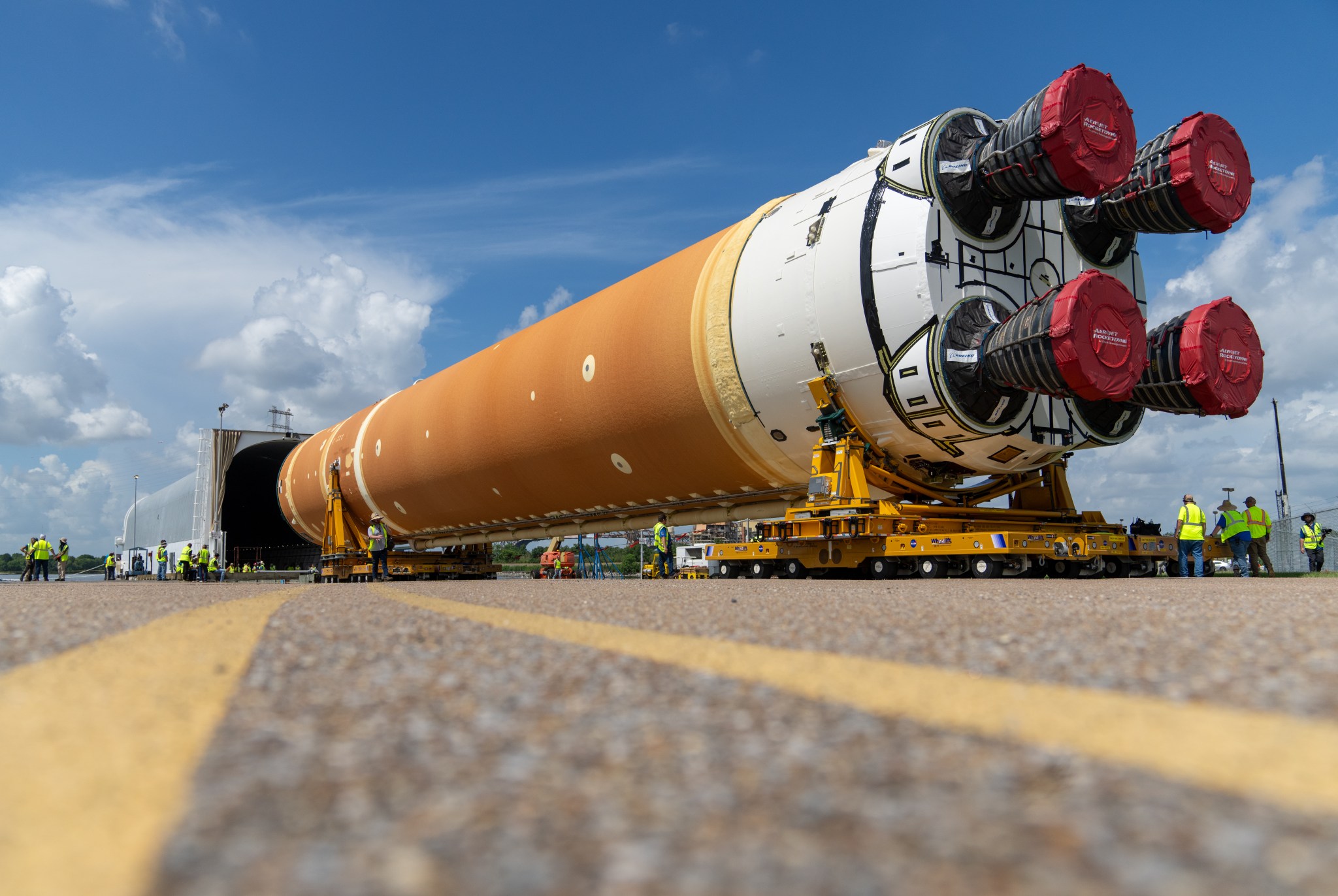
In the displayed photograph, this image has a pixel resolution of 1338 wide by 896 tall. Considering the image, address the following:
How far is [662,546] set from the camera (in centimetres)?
1338

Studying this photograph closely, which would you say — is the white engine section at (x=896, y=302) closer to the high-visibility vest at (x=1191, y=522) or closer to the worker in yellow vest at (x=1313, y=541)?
the high-visibility vest at (x=1191, y=522)

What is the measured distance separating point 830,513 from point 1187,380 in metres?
3.83

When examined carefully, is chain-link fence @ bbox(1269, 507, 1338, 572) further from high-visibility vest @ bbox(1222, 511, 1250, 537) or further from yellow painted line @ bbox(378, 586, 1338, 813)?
yellow painted line @ bbox(378, 586, 1338, 813)

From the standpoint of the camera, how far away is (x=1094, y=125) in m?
8.14

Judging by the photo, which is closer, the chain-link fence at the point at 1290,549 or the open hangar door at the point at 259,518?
the chain-link fence at the point at 1290,549

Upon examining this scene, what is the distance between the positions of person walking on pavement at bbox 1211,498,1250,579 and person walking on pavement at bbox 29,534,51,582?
24.3 meters

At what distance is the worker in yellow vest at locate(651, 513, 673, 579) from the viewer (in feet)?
42.8

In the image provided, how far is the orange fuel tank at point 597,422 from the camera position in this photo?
10.6 metres

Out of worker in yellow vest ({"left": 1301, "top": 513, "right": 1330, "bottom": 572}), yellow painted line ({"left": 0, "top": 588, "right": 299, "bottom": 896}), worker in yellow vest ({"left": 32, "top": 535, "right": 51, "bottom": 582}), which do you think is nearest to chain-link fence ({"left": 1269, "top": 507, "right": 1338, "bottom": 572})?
worker in yellow vest ({"left": 1301, "top": 513, "right": 1330, "bottom": 572})

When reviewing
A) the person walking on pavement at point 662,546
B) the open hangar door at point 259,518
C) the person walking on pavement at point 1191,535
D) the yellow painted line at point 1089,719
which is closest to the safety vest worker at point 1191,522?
the person walking on pavement at point 1191,535

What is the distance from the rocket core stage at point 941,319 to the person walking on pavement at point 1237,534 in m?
2.24

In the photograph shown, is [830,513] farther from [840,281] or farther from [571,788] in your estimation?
[571,788]

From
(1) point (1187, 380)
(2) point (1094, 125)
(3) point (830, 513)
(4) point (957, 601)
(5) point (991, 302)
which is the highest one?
(2) point (1094, 125)

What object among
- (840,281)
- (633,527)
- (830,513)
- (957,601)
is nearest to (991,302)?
(840,281)
